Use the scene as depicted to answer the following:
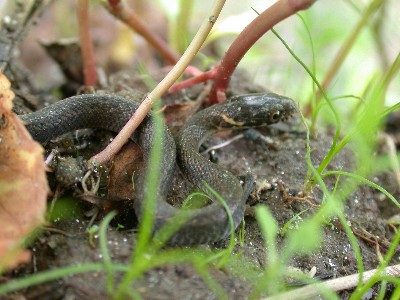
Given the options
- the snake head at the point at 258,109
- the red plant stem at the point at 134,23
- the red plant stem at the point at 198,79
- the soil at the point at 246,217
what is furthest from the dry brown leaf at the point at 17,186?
the snake head at the point at 258,109

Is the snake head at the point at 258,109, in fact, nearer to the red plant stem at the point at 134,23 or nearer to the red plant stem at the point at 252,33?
the red plant stem at the point at 252,33

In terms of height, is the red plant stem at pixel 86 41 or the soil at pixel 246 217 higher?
the red plant stem at pixel 86 41

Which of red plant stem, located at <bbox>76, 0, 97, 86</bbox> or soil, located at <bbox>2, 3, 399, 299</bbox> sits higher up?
red plant stem, located at <bbox>76, 0, 97, 86</bbox>

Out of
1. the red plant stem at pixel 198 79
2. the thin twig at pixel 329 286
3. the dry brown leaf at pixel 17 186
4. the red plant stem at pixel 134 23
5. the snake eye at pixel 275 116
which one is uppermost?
the red plant stem at pixel 134 23

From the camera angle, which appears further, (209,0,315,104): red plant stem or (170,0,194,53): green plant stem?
(170,0,194,53): green plant stem

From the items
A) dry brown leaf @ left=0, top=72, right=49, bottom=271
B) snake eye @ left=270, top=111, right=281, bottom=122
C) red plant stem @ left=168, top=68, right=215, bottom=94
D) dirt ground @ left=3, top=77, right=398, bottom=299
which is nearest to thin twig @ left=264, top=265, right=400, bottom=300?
dirt ground @ left=3, top=77, right=398, bottom=299

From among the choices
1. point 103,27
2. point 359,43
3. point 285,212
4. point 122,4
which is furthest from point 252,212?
point 359,43

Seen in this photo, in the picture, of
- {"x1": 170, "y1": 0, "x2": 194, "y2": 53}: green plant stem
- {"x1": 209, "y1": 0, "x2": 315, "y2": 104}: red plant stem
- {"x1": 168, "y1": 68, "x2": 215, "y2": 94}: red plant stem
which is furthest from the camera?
{"x1": 170, "y1": 0, "x2": 194, "y2": 53}: green plant stem

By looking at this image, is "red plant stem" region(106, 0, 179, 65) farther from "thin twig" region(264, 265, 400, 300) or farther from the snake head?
"thin twig" region(264, 265, 400, 300)
